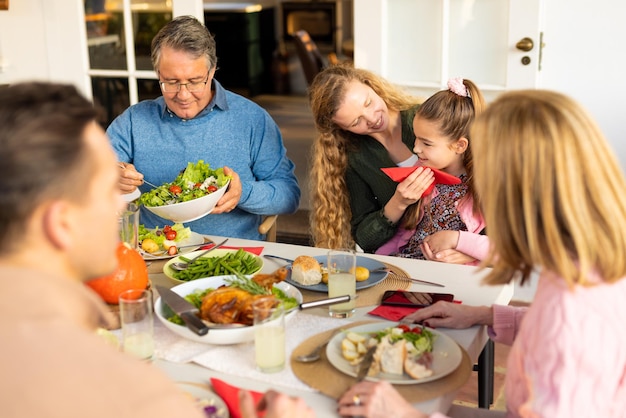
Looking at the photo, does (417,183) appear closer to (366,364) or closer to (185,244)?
(185,244)

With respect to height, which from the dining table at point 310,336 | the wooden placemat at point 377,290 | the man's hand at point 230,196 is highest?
the man's hand at point 230,196

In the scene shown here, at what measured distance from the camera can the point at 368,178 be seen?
254 centimetres

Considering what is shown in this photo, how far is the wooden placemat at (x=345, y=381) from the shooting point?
1373mm

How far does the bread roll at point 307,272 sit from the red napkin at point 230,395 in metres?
0.49

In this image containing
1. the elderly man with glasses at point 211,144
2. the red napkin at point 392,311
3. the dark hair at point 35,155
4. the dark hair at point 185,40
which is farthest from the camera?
the elderly man with glasses at point 211,144

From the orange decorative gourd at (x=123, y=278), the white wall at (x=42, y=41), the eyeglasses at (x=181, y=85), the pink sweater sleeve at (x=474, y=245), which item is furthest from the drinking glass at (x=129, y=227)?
the white wall at (x=42, y=41)

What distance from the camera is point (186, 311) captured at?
1.61 metres

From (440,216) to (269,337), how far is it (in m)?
0.99

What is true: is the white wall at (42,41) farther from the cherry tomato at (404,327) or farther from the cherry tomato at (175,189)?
the cherry tomato at (404,327)

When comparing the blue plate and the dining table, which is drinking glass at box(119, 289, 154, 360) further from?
the blue plate

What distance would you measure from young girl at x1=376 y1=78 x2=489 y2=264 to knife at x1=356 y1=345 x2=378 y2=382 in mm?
740

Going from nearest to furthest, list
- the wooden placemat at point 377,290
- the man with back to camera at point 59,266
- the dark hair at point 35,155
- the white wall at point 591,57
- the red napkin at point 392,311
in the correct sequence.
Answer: the man with back to camera at point 59,266 → the dark hair at point 35,155 → the red napkin at point 392,311 → the wooden placemat at point 377,290 → the white wall at point 591,57

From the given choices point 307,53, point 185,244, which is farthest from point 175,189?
point 307,53

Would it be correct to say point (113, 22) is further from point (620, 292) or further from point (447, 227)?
point (620, 292)
